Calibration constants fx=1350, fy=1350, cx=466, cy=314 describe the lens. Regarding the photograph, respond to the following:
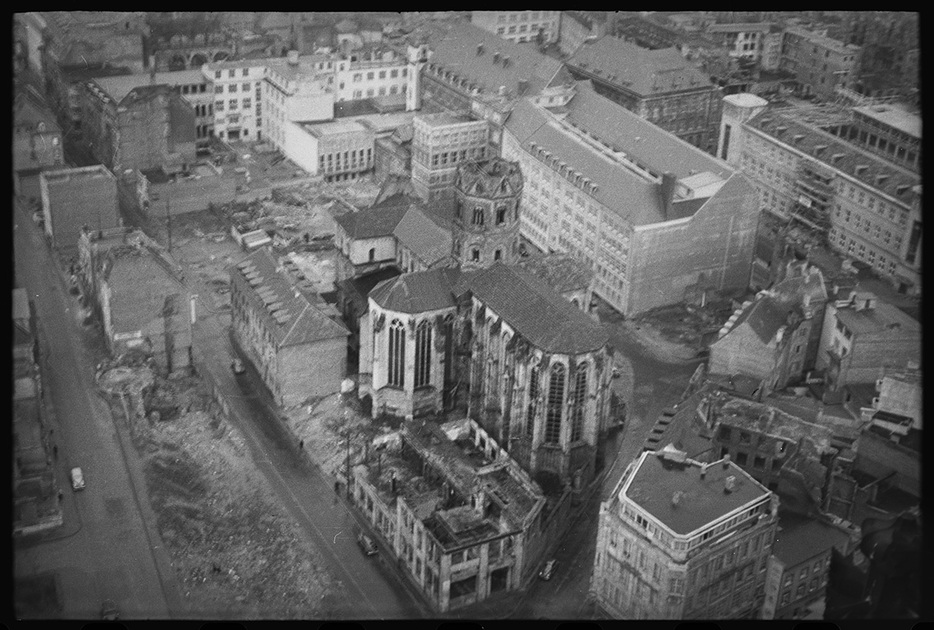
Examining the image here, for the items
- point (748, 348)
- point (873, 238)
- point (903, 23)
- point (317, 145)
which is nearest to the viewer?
point (748, 348)

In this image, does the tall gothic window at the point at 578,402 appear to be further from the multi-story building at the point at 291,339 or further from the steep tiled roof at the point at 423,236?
the multi-story building at the point at 291,339

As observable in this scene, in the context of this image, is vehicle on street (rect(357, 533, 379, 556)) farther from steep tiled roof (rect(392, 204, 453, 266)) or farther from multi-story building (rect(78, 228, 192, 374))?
steep tiled roof (rect(392, 204, 453, 266))

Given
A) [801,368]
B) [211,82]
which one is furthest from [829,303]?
[211,82]

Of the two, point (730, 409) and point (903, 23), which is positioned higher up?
point (903, 23)

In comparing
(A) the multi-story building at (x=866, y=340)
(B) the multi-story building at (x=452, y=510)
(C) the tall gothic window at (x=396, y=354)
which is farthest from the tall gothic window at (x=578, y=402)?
(A) the multi-story building at (x=866, y=340)

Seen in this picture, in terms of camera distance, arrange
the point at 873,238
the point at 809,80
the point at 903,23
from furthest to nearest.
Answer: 1. the point at 809,80
2. the point at 903,23
3. the point at 873,238

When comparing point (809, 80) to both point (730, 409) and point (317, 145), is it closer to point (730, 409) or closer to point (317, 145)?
point (317, 145)

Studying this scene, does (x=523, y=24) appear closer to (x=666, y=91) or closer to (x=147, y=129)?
(x=666, y=91)

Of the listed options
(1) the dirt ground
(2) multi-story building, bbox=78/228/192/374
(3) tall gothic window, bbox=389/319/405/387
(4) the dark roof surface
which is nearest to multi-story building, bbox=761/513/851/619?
(4) the dark roof surface
